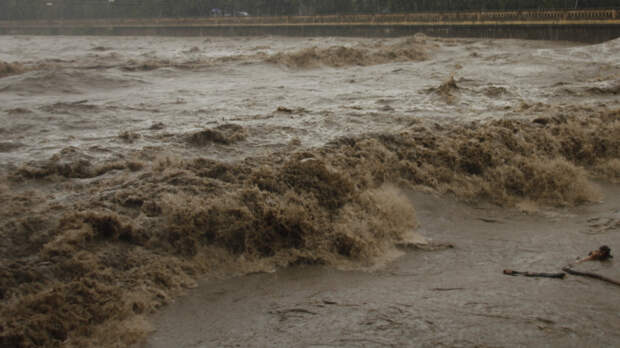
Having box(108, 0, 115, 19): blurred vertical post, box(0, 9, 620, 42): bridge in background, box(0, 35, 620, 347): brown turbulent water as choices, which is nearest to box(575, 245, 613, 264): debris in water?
box(0, 35, 620, 347): brown turbulent water

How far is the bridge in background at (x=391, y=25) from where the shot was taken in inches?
798

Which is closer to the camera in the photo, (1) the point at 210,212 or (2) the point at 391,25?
(1) the point at 210,212

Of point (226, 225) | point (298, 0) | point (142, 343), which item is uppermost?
point (298, 0)

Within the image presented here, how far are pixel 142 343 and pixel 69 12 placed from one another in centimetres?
5771

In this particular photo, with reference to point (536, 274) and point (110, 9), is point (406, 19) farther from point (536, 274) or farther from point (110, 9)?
point (110, 9)

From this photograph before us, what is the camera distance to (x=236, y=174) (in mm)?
5734

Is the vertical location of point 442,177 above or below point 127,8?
below

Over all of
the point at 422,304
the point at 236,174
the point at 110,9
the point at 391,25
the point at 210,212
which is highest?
the point at 110,9

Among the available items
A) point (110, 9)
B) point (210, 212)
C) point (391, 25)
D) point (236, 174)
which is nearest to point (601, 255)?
point (210, 212)

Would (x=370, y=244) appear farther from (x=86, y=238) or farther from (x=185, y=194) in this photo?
(x=86, y=238)

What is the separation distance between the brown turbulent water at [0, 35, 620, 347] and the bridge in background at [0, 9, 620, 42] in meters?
9.12

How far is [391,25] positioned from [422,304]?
88.5ft

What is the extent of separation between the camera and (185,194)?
16.7ft

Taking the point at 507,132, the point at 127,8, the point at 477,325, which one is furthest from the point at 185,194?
the point at 127,8
